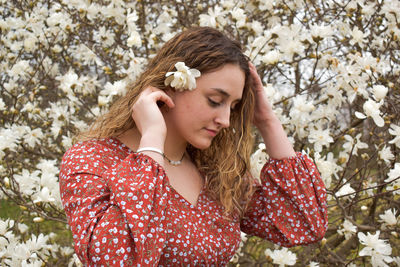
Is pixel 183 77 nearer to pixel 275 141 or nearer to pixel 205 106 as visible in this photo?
pixel 205 106

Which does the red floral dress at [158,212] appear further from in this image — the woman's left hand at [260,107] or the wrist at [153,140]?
the woman's left hand at [260,107]

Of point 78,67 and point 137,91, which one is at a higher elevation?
point 78,67

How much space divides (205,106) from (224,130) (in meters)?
0.42

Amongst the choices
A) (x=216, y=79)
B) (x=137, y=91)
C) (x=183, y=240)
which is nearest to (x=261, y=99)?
(x=216, y=79)

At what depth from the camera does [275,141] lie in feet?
6.64

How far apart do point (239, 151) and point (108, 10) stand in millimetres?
1505

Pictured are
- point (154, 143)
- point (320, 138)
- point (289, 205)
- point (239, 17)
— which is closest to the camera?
point (154, 143)

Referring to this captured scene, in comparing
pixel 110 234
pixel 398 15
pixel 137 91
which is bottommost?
pixel 110 234

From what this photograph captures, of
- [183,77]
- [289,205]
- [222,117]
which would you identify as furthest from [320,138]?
[183,77]

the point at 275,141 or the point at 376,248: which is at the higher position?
the point at 275,141

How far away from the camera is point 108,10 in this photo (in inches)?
118

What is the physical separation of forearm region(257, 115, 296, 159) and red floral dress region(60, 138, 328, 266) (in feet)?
0.11

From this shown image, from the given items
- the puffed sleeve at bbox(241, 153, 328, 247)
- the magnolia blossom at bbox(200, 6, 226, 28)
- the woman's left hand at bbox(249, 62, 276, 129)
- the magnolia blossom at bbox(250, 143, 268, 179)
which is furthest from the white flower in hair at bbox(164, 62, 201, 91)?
the magnolia blossom at bbox(200, 6, 226, 28)

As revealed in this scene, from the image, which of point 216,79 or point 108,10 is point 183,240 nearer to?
point 216,79
